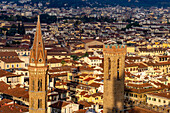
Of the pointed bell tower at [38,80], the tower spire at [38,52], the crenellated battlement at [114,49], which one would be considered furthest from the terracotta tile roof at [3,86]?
the crenellated battlement at [114,49]

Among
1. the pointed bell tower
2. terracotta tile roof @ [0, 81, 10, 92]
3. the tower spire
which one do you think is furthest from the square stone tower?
terracotta tile roof @ [0, 81, 10, 92]

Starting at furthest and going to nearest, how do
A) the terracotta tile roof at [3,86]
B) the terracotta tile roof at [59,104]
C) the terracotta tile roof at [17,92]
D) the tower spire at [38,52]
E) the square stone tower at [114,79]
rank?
1. the terracotta tile roof at [3,86]
2. the terracotta tile roof at [17,92]
3. the terracotta tile roof at [59,104]
4. the tower spire at [38,52]
5. the square stone tower at [114,79]

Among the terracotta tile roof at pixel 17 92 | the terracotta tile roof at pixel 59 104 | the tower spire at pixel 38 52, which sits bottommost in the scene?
the terracotta tile roof at pixel 59 104

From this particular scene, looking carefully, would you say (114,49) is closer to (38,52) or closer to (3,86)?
(38,52)

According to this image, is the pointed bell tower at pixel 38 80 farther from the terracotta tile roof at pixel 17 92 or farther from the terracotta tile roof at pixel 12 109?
the terracotta tile roof at pixel 17 92

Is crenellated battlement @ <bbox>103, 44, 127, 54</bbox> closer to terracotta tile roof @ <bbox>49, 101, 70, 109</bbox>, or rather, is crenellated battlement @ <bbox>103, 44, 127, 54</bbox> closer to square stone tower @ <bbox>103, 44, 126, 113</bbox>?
square stone tower @ <bbox>103, 44, 126, 113</bbox>

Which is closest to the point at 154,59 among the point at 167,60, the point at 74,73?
the point at 167,60

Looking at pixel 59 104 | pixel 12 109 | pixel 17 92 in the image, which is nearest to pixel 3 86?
pixel 17 92

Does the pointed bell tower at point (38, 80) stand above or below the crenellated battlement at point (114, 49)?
below

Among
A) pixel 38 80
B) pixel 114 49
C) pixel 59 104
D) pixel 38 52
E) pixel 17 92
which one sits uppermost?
pixel 114 49

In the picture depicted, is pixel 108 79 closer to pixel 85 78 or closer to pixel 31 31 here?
pixel 85 78
